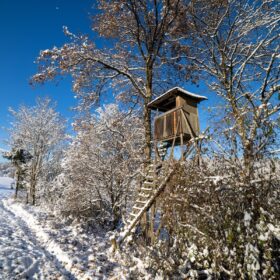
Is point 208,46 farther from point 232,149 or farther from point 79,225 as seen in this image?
point 79,225

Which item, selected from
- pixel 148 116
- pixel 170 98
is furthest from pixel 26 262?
pixel 170 98

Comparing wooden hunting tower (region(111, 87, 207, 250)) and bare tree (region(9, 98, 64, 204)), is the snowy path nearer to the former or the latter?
wooden hunting tower (region(111, 87, 207, 250))

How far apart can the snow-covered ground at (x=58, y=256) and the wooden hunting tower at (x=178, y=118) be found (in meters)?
4.73

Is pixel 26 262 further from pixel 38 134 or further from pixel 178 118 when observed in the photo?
pixel 38 134

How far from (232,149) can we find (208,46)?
6191 mm

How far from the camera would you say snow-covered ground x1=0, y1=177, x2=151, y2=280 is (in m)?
4.66

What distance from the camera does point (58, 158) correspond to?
20.2 meters

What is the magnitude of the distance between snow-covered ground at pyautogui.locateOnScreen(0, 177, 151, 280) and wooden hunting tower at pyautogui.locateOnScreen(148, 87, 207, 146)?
4727 millimetres

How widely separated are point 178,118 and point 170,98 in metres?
1.62

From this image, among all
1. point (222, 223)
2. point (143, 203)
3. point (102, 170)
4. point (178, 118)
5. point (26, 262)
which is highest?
point (178, 118)

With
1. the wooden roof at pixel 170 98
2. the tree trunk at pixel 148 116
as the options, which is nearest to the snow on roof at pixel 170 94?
the wooden roof at pixel 170 98

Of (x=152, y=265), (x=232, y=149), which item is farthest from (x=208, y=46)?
(x=152, y=265)

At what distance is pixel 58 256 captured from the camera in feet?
19.1

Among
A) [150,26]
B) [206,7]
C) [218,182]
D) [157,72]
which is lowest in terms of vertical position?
[218,182]
